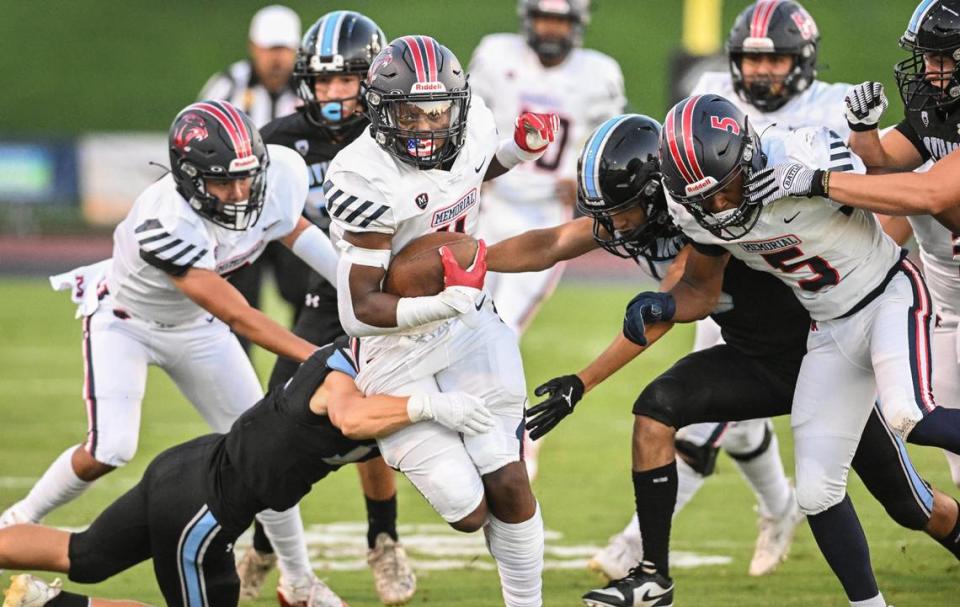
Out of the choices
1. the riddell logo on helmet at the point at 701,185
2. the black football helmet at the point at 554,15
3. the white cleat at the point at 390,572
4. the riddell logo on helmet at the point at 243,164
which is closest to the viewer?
the riddell logo on helmet at the point at 701,185

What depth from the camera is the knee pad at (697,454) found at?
16.9 ft

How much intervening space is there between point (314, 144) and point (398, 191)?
5.30ft

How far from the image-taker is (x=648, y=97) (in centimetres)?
1945

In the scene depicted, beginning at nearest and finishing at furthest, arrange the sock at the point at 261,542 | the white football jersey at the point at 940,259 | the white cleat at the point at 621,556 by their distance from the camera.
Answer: the white football jersey at the point at 940,259, the white cleat at the point at 621,556, the sock at the point at 261,542

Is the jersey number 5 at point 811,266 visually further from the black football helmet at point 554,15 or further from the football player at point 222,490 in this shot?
the black football helmet at point 554,15

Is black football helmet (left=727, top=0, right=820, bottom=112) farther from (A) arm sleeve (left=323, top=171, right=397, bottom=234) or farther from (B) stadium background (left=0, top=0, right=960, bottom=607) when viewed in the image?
(A) arm sleeve (left=323, top=171, right=397, bottom=234)

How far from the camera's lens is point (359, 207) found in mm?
3893

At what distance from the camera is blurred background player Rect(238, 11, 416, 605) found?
512 cm

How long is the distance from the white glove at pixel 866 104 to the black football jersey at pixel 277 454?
1.85 meters

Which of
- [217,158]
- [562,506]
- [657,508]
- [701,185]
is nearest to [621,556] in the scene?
[657,508]

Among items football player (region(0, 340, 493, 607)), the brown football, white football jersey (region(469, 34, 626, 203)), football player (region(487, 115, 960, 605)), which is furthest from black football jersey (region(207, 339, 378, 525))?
white football jersey (region(469, 34, 626, 203))

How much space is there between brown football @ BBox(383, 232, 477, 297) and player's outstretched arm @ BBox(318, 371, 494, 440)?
12.5 inches

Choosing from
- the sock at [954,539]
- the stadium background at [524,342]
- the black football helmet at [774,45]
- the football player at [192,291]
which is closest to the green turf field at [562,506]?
the stadium background at [524,342]

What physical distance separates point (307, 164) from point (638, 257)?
62.2 inches
